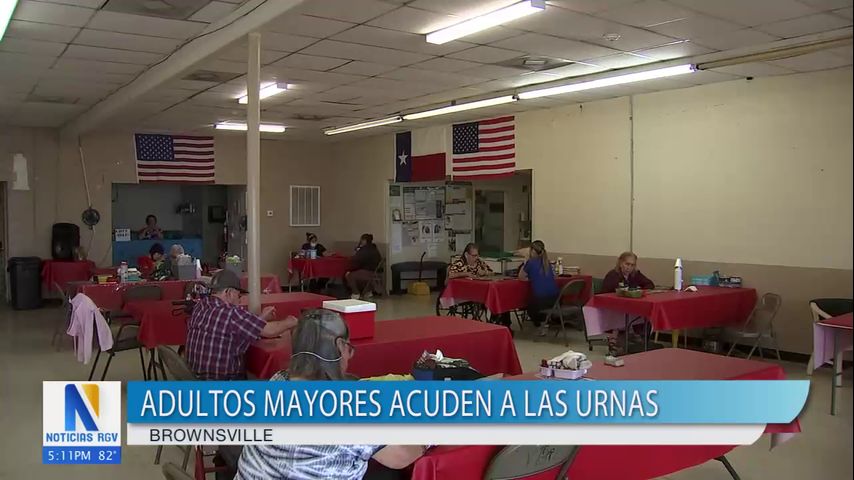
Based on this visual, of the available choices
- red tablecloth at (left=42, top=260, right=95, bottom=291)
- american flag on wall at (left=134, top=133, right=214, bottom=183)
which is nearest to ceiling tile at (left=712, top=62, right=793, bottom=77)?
american flag on wall at (left=134, top=133, right=214, bottom=183)

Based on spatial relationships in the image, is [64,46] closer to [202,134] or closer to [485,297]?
[485,297]

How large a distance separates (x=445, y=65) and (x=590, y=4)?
2.23m

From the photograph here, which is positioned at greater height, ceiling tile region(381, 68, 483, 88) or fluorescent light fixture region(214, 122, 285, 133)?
fluorescent light fixture region(214, 122, 285, 133)

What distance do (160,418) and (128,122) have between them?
32.6 ft

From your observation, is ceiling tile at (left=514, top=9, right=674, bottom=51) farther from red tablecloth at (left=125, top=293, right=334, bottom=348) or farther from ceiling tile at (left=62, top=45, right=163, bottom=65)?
ceiling tile at (left=62, top=45, right=163, bottom=65)

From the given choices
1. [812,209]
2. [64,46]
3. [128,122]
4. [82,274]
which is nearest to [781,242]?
[812,209]

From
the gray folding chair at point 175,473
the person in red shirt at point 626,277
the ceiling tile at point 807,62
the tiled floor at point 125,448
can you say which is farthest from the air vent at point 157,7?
the ceiling tile at point 807,62

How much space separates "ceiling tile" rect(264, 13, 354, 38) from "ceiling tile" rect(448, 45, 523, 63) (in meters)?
1.33

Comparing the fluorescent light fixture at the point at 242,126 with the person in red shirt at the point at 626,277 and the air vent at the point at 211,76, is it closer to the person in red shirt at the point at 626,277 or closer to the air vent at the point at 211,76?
the air vent at the point at 211,76

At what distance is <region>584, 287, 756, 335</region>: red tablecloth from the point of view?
6590mm

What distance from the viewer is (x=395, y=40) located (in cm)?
585

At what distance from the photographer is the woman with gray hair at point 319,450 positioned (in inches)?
84.4

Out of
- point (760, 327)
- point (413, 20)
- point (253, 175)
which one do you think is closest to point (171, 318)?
point (253, 175)

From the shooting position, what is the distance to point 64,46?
19.8 ft
